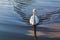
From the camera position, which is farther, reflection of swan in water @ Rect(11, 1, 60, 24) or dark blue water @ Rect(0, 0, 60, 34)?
reflection of swan in water @ Rect(11, 1, 60, 24)

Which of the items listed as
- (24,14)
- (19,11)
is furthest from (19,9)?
(24,14)

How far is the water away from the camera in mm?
7898

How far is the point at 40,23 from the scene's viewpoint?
7992 mm

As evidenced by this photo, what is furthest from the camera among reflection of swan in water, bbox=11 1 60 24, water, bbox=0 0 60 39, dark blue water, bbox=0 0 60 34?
reflection of swan in water, bbox=11 1 60 24

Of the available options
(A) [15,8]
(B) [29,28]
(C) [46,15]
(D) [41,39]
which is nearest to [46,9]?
(C) [46,15]

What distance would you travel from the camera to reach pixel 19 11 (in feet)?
30.2

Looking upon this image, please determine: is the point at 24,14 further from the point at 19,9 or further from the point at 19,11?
the point at 19,9

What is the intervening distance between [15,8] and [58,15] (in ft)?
6.30

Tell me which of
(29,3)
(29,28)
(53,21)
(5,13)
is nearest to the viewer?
(29,28)

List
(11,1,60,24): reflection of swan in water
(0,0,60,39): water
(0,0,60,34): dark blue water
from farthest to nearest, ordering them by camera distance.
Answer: (11,1,60,24): reflection of swan in water
(0,0,60,34): dark blue water
(0,0,60,39): water

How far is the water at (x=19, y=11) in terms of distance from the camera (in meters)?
7.90

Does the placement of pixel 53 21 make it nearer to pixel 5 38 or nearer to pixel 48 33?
pixel 48 33

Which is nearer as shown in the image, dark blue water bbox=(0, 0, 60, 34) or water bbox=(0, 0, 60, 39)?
water bbox=(0, 0, 60, 39)

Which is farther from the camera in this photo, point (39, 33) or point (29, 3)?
point (29, 3)
